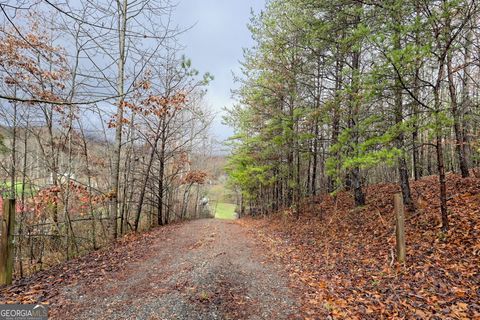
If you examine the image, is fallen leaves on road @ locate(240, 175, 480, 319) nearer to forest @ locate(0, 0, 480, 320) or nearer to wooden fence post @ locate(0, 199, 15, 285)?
forest @ locate(0, 0, 480, 320)

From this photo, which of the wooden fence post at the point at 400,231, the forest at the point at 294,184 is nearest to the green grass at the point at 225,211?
the forest at the point at 294,184

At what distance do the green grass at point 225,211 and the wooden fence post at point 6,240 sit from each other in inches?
1058

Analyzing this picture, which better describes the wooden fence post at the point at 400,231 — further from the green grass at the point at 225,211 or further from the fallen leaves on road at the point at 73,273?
the green grass at the point at 225,211

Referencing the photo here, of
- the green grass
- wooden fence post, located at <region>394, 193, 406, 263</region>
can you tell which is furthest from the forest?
the green grass

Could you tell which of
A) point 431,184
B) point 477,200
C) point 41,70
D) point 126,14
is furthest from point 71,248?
point 431,184

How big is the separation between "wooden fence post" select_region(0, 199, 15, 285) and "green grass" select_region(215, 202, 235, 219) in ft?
88.1

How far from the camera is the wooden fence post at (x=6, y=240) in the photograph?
4.23 metres

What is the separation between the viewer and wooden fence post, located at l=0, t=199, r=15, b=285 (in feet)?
13.9

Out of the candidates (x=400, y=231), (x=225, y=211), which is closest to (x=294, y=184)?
(x=400, y=231)

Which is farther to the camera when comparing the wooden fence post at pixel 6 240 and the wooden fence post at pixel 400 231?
the wooden fence post at pixel 400 231

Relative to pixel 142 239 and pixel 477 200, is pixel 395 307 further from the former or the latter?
pixel 142 239

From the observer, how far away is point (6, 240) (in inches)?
167

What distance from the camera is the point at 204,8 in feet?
17.4

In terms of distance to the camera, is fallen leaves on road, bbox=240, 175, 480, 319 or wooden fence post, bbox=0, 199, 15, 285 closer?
fallen leaves on road, bbox=240, 175, 480, 319
